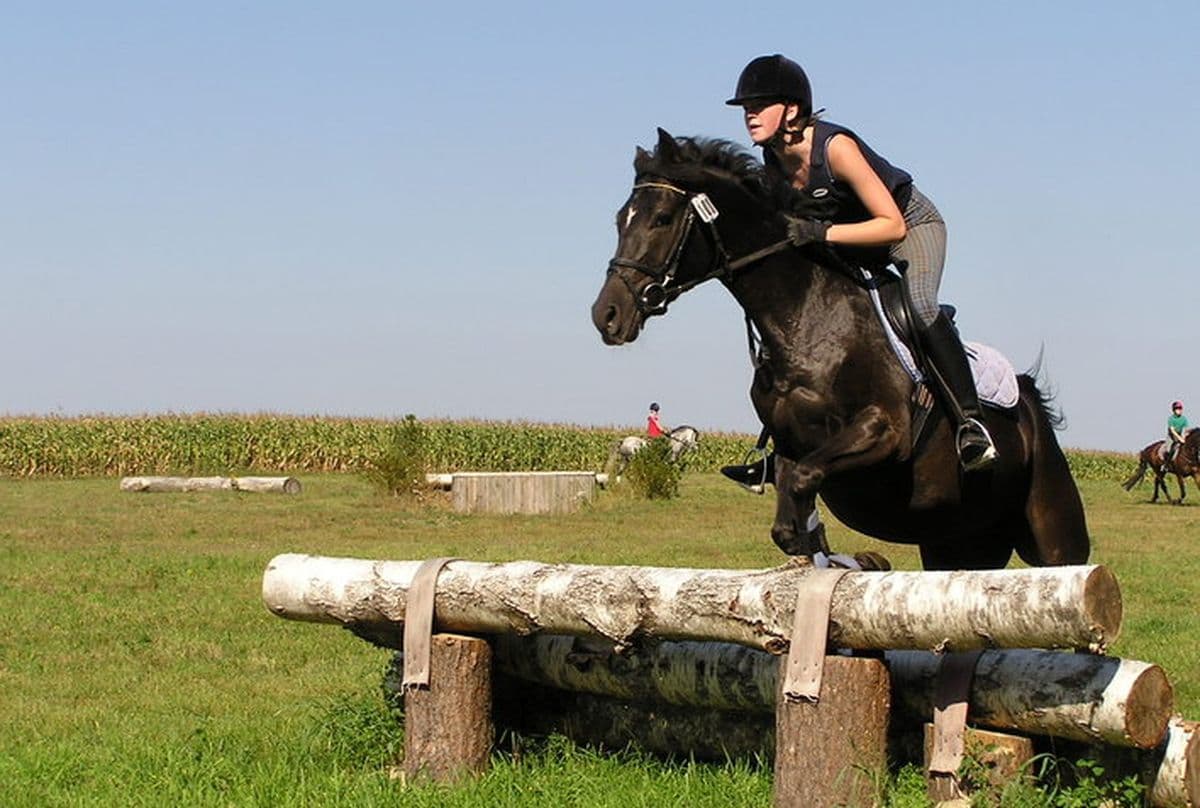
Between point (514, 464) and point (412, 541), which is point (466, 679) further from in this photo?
point (514, 464)

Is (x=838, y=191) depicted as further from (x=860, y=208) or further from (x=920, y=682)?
(x=920, y=682)

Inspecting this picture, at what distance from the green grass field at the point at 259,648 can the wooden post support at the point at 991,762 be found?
708 mm

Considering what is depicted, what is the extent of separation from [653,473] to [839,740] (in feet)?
73.5

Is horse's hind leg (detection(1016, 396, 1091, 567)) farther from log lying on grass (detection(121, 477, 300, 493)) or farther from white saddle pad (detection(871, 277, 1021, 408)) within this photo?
log lying on grass (detection(121, 477, 300, 493))

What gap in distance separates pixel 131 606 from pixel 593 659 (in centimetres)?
770

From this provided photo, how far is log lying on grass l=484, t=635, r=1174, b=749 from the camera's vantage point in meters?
4.98

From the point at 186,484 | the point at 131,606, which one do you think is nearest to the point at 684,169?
the point at 131,606

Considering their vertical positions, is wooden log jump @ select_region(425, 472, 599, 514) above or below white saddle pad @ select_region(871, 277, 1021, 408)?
below

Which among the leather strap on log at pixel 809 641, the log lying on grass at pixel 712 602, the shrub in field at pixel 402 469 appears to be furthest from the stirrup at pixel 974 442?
the shrub in field at pixel 402 469

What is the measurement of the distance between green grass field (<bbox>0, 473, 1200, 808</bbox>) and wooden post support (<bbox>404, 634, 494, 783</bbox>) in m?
0.16

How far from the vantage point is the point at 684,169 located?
251 inches

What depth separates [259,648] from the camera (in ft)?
37.0

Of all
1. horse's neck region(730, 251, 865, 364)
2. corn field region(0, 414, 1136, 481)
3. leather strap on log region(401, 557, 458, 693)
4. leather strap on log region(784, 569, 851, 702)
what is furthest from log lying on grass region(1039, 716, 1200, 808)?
corn field region(0, 414, 1136, 481)

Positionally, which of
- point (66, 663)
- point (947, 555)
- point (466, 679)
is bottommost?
point (66, 663)
